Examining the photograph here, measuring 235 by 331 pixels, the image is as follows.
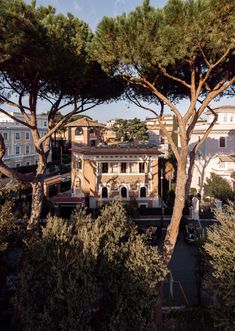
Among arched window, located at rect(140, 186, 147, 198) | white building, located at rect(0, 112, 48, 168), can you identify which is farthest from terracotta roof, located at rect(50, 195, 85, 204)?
white building, located at rect(0, 112, 48, 168)

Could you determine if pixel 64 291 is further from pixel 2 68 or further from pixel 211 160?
pixel 211 160

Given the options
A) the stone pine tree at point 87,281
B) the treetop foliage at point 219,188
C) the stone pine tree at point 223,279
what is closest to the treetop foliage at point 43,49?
the stone pine tree at point 87,281

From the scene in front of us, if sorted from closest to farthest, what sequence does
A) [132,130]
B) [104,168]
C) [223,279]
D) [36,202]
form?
1. [223,279]
2. [36,202]
3. [104,168]
4. [132,130]

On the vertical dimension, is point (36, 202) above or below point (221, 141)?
below

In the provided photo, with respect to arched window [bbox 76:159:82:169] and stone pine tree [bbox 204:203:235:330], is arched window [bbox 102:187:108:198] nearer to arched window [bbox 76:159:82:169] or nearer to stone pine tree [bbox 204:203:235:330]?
arched window [bbox 76:159:82:169]

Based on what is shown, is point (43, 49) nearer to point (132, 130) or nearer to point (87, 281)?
point (87, 281)

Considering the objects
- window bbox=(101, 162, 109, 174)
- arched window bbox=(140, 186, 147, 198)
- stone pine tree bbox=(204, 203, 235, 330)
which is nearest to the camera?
stone pine tree bbox=(204, 203, 235, 330)

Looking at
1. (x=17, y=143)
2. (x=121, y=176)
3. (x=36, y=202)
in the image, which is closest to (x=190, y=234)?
(x=121, y=176)
